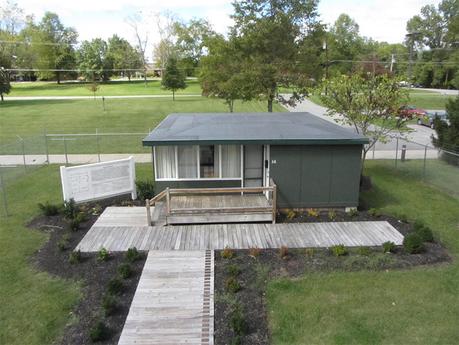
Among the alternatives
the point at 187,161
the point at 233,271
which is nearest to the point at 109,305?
the point at 233,271

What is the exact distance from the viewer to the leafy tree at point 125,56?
87.9 m

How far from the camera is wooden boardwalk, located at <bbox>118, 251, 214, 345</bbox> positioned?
6.13 meters

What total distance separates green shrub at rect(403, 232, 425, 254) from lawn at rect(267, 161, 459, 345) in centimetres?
62

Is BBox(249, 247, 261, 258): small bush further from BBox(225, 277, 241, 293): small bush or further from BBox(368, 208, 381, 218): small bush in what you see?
BBox(368, 208, 381, 218): small bush

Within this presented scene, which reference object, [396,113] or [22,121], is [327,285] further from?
[22,121]

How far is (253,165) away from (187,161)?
6.62ft

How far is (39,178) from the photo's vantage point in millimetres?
15500

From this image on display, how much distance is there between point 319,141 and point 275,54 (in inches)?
449

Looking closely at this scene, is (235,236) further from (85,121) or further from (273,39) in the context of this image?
(85,121)

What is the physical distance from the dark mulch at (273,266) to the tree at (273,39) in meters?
13.3

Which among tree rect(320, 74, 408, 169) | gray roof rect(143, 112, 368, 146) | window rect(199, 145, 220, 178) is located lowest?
window rect(199, 145, 220, 178)

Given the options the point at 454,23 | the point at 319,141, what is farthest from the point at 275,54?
the point at 454,23

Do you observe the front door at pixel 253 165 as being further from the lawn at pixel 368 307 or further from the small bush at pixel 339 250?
the lawn at pixel 368 307

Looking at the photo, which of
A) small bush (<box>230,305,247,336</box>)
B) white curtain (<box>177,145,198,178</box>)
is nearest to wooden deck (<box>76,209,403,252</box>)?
white curtain (<box>177,145,198,178</box>)
